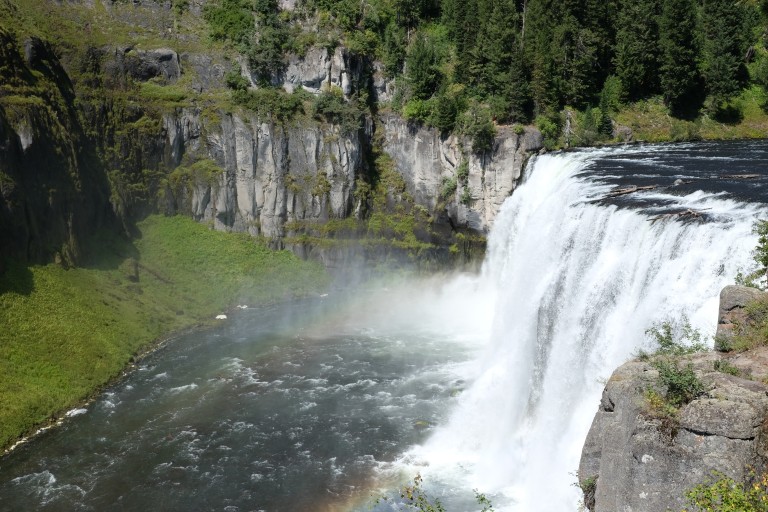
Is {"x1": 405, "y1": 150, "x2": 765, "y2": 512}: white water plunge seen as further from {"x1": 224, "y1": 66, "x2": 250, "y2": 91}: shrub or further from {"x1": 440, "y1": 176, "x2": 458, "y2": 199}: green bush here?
{"x1": 224, "y1": 66, "x2": 250, "y2": 91}: shrub

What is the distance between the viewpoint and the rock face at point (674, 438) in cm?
1222

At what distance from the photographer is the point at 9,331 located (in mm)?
35656

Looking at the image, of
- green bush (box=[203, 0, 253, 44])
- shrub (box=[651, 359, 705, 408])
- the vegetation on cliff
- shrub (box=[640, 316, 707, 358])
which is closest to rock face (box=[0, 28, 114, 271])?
green bush (box=[203, 0, 253, 44])

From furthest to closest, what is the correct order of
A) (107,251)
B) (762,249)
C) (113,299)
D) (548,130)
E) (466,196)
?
(466,196), (548,130), (107,251), (113,299), (762,249)

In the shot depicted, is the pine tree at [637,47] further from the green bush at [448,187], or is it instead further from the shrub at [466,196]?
the green bush at [448,187]

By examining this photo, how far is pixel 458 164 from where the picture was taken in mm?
52500

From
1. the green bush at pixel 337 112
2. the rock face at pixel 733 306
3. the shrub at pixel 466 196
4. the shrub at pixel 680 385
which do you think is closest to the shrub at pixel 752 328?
the rock face at pixel 733 306

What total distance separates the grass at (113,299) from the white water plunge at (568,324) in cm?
2032

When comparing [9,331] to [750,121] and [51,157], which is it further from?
[750,121]

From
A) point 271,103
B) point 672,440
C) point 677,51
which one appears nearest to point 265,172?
point 271,103

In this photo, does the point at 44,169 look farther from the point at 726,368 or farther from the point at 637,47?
the point at 637,47

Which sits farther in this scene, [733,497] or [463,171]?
[463,171]

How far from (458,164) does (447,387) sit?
23.3m

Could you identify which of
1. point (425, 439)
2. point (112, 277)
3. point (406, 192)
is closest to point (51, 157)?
point (112, 277)
